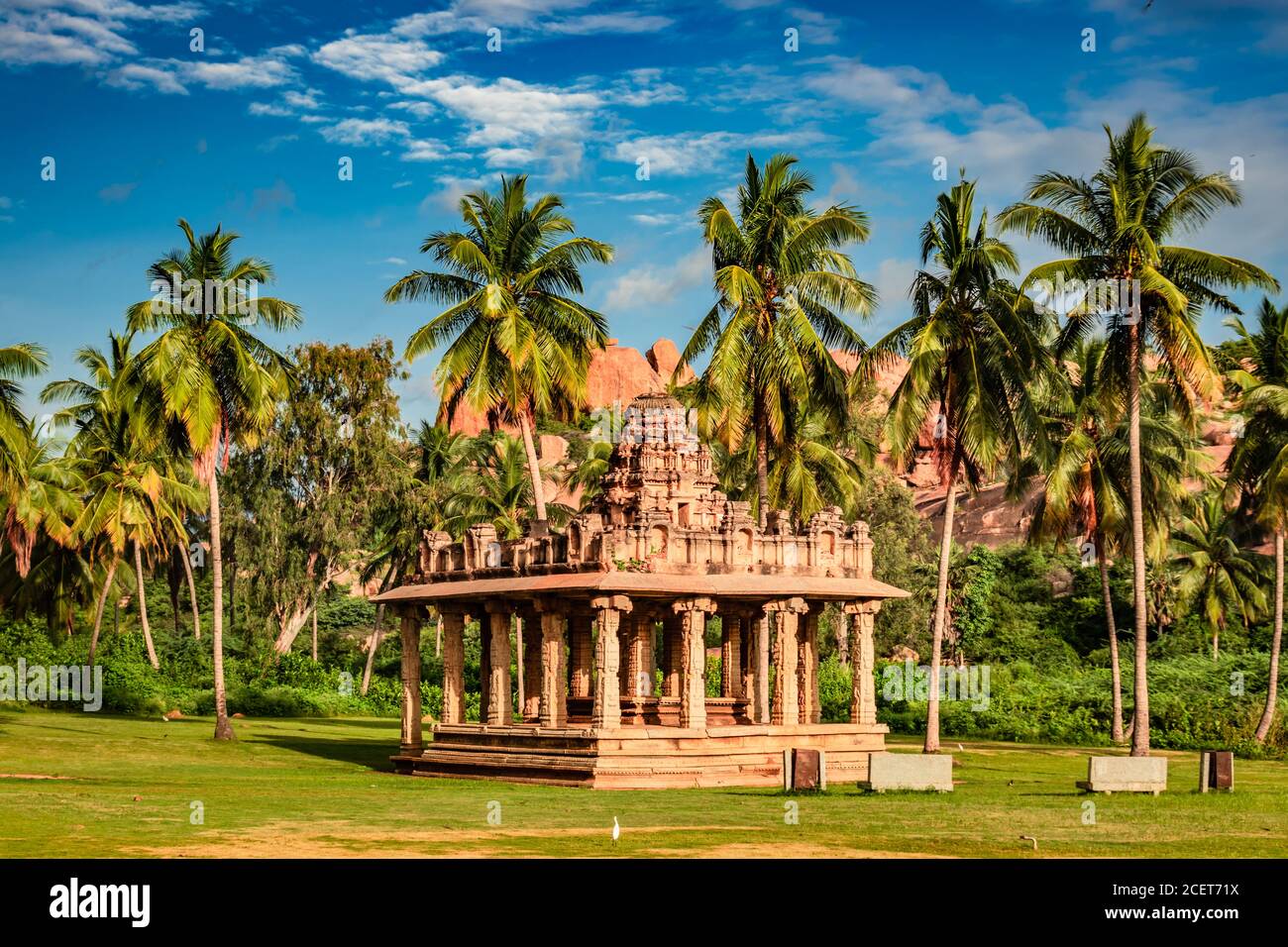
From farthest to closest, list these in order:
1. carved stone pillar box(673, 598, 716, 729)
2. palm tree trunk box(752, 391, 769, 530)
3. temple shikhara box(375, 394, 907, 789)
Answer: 1. palm tree trunk box(752, 391, 769, 530)
2. carved stone pillar box(673, 598, 716, 729)
3. temple shikhara box(375, 394, 907, 789)

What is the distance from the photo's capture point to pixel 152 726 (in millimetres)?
49812

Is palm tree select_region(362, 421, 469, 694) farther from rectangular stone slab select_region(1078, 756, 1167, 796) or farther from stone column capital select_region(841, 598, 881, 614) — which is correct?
rectangular stone slab select_region(1078, 756, 1167, 796)

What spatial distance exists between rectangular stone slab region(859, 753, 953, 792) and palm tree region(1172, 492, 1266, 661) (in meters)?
38.9

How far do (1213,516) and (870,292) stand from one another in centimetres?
3129

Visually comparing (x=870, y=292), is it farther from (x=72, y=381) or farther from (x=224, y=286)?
(x=72, y=381)

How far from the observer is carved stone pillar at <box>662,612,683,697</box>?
3900 cm

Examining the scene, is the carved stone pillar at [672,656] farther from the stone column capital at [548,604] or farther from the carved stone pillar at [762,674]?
the stone column capital at [548,604]

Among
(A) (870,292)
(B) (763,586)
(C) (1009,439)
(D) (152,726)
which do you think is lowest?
(D) (152,726)

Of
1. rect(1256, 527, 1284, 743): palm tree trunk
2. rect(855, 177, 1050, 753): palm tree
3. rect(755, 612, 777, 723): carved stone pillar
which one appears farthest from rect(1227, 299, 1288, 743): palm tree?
rect(755, 612, 777, 723): carved stone pillar

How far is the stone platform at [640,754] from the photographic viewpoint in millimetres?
32188

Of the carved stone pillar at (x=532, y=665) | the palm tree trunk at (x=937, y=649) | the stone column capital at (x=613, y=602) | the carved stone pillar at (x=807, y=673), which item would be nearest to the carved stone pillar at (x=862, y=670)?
the carved stone pillar at (x=807, y=673)

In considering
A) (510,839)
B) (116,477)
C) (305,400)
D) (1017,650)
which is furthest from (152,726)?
(1017,650)

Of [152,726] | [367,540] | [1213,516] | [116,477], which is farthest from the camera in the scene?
[367,540]

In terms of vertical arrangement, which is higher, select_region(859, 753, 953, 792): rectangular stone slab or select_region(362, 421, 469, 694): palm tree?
select_region(362, 421, 469, 694): palm tree
